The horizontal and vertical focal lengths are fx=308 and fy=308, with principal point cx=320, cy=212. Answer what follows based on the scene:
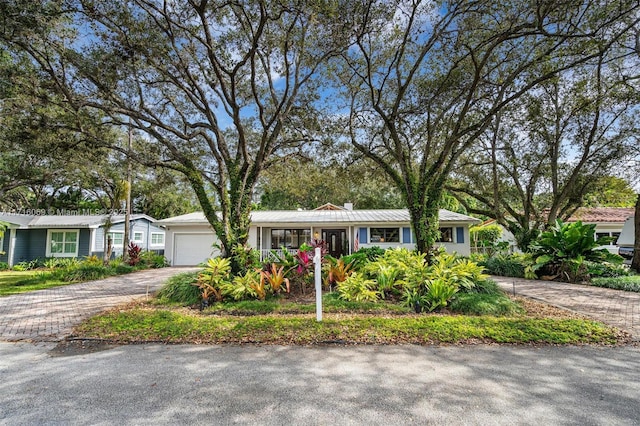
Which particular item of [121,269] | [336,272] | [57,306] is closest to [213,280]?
[336,272]

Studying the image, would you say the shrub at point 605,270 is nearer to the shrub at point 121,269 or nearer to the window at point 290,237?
the window at point 290,237

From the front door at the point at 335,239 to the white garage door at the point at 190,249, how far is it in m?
6.33

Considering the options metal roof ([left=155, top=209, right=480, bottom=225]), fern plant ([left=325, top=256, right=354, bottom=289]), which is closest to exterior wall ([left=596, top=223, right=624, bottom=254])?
metal roof ([left=155, top=209, right=480, bottom=225])

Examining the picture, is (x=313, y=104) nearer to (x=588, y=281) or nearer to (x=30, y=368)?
(x=30, y=368)

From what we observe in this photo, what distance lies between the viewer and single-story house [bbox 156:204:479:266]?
16.0 meters

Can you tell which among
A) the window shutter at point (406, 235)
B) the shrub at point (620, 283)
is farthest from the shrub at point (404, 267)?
the window shutter at point (406, 235)

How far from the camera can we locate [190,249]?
16812 millimetres

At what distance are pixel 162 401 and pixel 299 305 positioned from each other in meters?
3.66

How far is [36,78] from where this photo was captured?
7.69 m

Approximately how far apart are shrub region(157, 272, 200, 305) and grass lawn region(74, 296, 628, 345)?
1.26 metres

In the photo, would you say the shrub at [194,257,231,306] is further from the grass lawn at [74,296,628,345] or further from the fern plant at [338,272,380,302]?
the fern plant at [338,272,380,302]

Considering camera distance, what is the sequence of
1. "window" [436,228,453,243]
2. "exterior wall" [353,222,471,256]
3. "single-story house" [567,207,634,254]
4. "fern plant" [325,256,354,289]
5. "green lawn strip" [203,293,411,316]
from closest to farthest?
Result: "green lawn strip" [203,293,411,316]
"fern plant" [325,256,354,289]
"exterior wall" [353,222,471,256]
"window" [436,228,453,243]
"single-story house" [567,207,634,254]

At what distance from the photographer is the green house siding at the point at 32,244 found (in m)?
16.1

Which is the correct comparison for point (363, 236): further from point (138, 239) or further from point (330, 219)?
point (138, 239)
